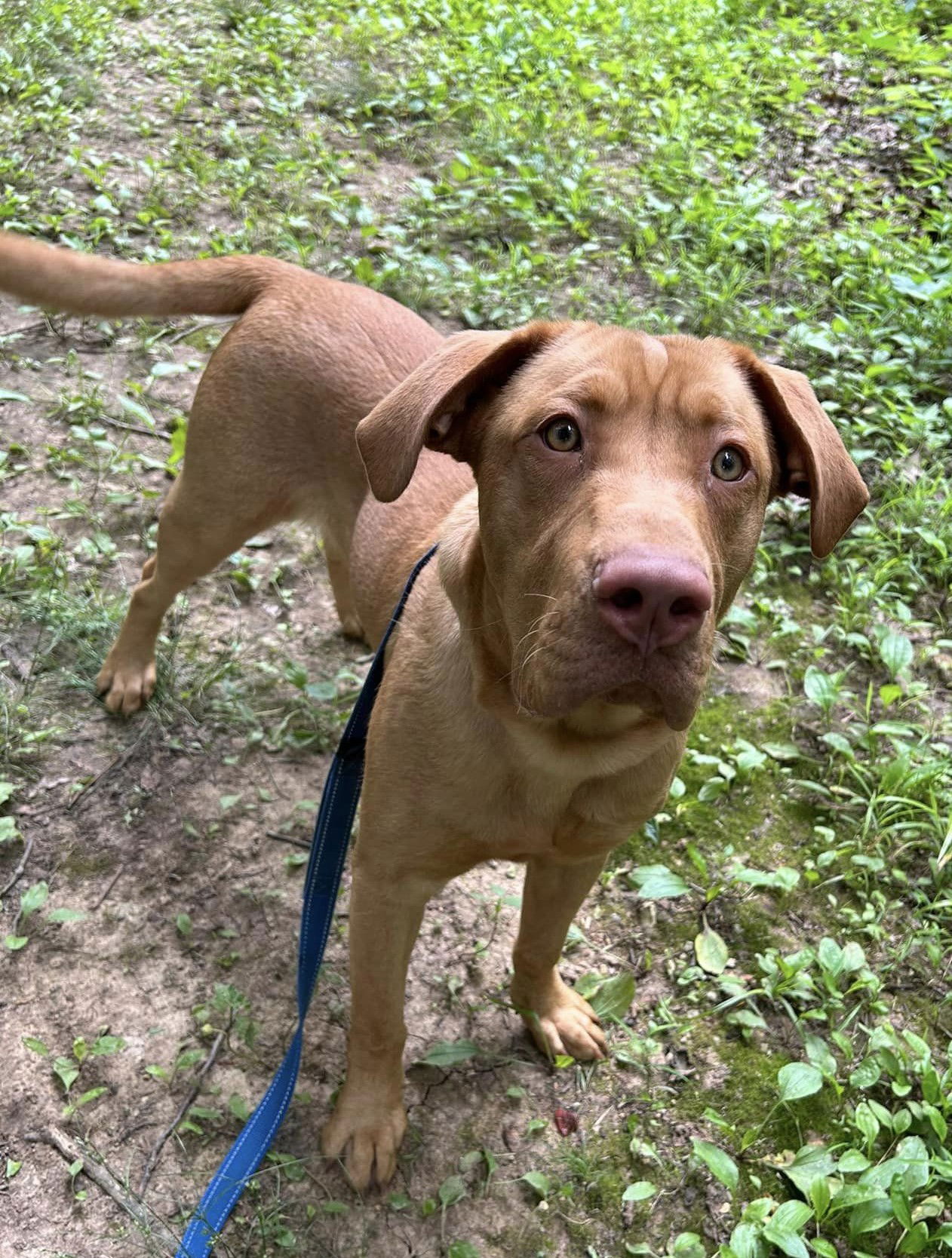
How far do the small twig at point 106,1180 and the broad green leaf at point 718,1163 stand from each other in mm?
1375

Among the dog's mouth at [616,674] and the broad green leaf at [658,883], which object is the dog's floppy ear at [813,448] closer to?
the dog's mouth at [616,674]

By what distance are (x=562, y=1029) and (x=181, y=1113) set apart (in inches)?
43.4

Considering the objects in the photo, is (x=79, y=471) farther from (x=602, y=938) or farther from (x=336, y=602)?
(x=602, y=938)

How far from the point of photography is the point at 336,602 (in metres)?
4.26

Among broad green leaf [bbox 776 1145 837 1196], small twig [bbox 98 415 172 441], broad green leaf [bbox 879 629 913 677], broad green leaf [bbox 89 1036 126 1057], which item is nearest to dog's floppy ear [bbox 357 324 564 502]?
broad green leaf [bbox 89 1036 126 1057]

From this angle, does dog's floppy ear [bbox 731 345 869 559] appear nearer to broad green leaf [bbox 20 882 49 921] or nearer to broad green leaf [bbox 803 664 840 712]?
broad green leaf [bbox 803 664 840 712]

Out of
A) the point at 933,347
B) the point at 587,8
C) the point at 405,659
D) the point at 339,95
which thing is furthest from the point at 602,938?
the point at 587,8

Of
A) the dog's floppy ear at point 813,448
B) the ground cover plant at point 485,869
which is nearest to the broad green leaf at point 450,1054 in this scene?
the ground cover plant at point 485,869

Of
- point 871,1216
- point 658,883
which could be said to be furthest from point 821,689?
point 871,1216

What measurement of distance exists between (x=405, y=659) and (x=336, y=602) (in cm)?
172

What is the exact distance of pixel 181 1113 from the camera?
2.87 metres

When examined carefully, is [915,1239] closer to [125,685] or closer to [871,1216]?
[871,1216]

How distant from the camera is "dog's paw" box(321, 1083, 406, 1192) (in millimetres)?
2795

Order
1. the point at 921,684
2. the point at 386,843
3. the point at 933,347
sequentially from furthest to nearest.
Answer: the point at 933,347 → the point at 921,684 → the point at 386,843
